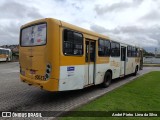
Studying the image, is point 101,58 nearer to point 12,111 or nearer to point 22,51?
point 22,51

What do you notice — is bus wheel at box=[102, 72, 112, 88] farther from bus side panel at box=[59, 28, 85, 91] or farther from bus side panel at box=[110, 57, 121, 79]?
bus side panel at box=[59, 28, 85, 91]

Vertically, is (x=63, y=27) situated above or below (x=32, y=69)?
above

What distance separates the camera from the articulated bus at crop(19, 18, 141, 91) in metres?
7.17

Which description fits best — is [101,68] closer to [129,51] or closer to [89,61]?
[89,61]

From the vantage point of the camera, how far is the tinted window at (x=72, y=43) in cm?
757

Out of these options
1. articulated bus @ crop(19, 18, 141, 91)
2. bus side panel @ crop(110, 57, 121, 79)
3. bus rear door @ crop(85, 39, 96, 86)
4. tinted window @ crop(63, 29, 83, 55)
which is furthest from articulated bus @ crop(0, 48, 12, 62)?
tinted window @ crop(63, 29, 83, 55)

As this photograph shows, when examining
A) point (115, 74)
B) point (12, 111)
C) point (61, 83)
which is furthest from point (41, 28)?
point (115, 74)

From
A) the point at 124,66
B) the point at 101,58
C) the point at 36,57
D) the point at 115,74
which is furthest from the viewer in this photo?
the point at 124,66

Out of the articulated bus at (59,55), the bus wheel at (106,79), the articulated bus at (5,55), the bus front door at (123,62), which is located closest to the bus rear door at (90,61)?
the articulated bus at (59,55)

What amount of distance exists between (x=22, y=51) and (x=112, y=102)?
4359 mm

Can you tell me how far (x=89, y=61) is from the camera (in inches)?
364

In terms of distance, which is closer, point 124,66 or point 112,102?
point 112,102

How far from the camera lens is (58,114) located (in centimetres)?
632

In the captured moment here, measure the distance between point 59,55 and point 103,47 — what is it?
156 inches
